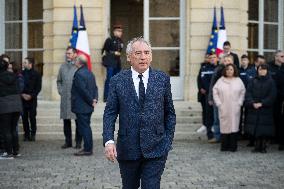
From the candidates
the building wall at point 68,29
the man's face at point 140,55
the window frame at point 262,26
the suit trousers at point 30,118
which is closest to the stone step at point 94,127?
the suit trousers at point 30,118

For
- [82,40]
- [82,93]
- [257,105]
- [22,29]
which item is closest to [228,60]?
[257,105]

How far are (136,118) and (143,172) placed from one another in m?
0.50

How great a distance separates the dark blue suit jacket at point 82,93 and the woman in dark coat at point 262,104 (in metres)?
3.02

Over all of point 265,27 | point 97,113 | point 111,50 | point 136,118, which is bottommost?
point 97,113

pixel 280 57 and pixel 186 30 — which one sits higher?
pixel 186 30

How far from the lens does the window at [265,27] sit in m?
18.2

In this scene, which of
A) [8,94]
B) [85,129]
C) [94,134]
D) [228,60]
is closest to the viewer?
[8,94]

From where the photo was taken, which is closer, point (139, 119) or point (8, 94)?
point (139, 119)

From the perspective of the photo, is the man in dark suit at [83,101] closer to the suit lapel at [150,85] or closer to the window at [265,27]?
the suit lapel at [150,85]

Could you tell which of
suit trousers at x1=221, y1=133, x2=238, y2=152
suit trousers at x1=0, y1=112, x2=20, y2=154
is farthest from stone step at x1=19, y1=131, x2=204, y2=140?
suit trousers at x1=0, y1=112, x2=20, y2=154

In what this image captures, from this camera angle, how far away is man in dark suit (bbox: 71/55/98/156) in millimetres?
11664

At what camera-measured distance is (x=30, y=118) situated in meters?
14.1

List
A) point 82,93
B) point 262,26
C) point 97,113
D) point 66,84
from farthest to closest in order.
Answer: point 262,26 < point 97,113 < point 66,84 < point 82,93

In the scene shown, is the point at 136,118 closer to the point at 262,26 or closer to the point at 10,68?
the point at 10,68
